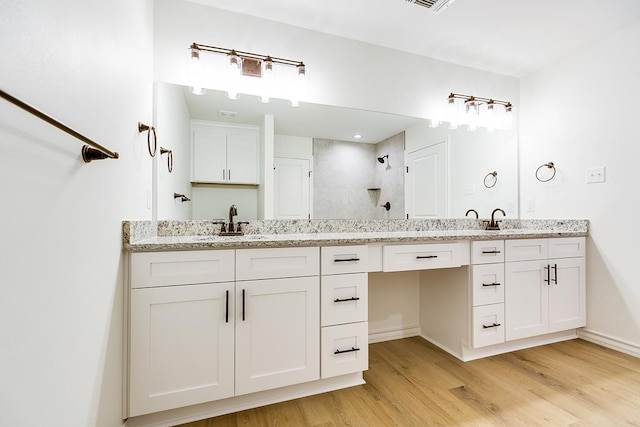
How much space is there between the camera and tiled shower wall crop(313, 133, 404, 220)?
215 cm

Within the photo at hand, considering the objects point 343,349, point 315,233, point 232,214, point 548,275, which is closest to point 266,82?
point 232,214

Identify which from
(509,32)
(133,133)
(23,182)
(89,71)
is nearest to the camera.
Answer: (23,182)

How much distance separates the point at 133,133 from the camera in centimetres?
142

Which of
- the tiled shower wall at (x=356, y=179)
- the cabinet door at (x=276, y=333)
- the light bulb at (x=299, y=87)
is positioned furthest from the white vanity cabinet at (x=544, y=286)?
the light bulb at (x=299, y=87)

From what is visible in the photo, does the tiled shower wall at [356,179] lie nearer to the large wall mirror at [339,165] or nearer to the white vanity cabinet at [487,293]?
the large wall mirror at [339,165]

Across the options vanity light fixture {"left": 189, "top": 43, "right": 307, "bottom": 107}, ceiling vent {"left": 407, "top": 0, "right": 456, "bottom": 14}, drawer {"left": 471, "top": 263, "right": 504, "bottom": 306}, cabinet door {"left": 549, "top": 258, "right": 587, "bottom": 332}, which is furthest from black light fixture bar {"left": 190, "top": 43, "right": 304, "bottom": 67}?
cabinet door {"left": 549, "top": 258, "right": 587, "bottom": 332}

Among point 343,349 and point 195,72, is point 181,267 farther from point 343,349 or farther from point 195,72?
point 195,72

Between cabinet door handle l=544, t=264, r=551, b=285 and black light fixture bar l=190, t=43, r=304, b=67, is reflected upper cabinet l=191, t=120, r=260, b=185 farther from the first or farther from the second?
cabinet door handle l=544, t=264, r=551, b=285

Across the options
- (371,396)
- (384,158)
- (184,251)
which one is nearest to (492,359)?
(371,396)

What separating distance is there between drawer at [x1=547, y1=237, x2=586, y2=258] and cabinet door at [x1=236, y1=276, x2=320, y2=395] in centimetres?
189

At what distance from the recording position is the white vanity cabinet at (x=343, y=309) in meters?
1.58

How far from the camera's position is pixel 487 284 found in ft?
6.45

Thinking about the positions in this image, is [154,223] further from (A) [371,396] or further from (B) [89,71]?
(A) [371,396]

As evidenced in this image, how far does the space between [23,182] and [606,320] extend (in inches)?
134
